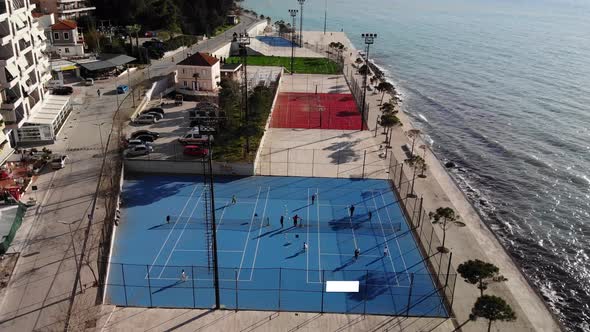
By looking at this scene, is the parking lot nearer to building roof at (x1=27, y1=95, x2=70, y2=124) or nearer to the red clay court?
building roof at (x1=27, y1=95, x2=70, y2=124)

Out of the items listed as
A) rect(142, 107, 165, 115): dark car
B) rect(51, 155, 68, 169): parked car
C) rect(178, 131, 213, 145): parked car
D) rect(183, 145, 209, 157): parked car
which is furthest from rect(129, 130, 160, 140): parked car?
rect(51, 155, 68, 169): parked car

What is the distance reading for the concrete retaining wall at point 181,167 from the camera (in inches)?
1662

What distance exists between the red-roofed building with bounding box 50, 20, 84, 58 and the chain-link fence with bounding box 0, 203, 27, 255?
45.1 metres

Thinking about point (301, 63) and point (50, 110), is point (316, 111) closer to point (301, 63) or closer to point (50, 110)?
point (50, 110)

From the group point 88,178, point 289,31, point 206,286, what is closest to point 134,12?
point 289,31

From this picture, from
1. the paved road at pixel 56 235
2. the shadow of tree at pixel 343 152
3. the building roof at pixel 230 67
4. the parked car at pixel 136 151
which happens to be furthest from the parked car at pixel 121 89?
the shadow of tree at pixel 343 152

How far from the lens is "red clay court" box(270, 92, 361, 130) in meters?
57.2

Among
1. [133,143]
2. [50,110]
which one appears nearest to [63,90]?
[50,110]

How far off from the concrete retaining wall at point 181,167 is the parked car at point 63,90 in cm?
2230

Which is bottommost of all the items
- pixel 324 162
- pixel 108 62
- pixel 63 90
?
pixel 324 162

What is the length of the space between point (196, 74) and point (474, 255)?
4347 centimetres

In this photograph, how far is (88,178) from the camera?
128 feet

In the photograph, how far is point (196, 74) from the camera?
64688mm

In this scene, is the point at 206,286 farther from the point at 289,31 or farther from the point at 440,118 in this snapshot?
the point at 289,31
